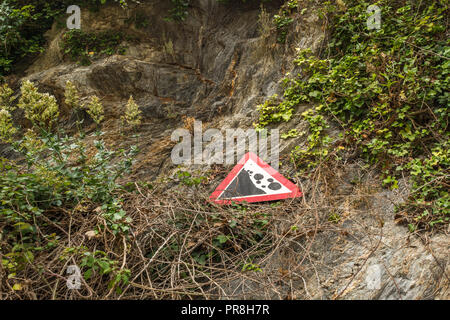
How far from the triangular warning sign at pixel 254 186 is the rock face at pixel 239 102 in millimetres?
394

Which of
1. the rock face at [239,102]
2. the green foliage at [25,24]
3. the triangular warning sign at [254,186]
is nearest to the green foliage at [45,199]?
the triangular warning sign at [254,186]

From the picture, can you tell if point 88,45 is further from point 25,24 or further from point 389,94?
point 389,94

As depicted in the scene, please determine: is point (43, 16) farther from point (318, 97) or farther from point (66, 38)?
point (318, 97)

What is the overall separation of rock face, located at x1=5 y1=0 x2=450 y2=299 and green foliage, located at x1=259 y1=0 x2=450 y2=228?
29 cm

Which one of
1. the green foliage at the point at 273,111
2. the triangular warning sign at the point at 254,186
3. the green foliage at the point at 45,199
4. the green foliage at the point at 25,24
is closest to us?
the green foliage at the point at 45,199

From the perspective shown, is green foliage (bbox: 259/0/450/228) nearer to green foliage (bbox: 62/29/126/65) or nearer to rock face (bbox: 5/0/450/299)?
rock face (bbox: 5/0/450/299)

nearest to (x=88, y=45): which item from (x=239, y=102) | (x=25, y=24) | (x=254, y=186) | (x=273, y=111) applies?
(x=25, y=24)

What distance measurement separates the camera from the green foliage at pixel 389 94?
9.55 feet

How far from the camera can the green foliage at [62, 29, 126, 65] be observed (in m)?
6.16

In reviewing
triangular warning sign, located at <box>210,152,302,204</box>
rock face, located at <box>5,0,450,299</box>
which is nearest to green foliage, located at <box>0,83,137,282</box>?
triangular warning sign, located at <box>210,152,302,204</box>

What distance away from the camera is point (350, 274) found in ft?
8.11

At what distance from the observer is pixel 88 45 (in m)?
6.28

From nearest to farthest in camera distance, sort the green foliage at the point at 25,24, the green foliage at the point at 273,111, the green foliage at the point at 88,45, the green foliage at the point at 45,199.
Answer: the green foliage at the point at 45,199
the green foliage at the point at 273,111
the green foliage at the point at 25,24
the green foliage at the point at 88,45

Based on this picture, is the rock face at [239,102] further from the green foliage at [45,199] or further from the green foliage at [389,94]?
the green foliage at [45,199]
